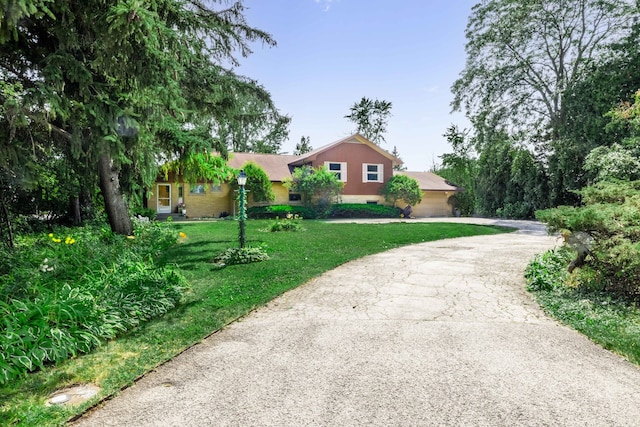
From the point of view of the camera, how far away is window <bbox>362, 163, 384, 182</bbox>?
28098 millimetres

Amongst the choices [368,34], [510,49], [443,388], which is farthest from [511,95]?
[443,388]

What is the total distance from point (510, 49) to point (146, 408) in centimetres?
2836

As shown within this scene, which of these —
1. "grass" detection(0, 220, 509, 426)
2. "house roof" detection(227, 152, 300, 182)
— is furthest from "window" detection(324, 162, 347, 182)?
"grass" detection(0, 220, 509, 426)

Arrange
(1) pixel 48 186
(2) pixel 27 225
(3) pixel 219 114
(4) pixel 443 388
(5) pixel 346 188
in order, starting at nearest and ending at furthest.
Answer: (4) pixel 443 388
(3) pixel 219 114
(2) pixel 27 225
(1) pixel 48 186
(5) pixel 346 188

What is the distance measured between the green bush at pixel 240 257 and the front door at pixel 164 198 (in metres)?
17.6

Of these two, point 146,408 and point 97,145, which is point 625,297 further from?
point 97,145

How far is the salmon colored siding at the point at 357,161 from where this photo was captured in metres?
27.2

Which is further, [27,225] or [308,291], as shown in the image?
[27,225]

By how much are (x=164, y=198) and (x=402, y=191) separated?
17170mm

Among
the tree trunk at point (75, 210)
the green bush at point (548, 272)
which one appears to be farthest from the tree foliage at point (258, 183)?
the green bush at point (548, 272)

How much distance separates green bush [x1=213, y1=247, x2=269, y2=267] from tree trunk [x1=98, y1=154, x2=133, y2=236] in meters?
3.42

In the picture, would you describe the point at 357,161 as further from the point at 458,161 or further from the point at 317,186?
the point at 458,161

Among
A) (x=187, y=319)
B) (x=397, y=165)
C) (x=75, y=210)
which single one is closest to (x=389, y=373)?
(x=187, y=319)

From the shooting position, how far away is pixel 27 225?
11.3m
